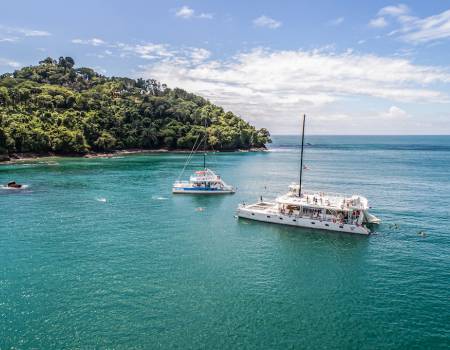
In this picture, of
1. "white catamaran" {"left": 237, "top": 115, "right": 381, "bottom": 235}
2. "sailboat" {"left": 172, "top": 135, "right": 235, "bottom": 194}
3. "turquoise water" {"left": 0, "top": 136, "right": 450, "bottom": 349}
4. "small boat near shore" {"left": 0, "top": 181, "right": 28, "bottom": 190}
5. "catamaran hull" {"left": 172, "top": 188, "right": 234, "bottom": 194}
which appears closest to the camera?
"turquoise water" {"left": 0, "top": 136, "right": 450, "bottom": 349}

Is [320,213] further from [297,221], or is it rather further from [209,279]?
[209,279]

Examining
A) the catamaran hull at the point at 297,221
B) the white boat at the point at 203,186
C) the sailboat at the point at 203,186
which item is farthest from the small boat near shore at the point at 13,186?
the catamaran hull at the point at 297,221

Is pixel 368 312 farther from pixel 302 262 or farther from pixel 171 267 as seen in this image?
pixel 171 267

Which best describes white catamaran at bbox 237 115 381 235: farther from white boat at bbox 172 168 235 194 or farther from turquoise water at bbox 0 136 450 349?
white boat at bbox 172 168 235 194

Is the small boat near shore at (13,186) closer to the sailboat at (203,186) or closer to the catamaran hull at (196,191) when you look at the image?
the sailboat at (203,186)

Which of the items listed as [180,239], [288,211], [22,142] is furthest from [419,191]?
[22,142]

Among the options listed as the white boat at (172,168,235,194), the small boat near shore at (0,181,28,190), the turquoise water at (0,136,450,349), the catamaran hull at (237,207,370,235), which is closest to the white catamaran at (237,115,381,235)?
the catamaran hull at (237,207,370,235)

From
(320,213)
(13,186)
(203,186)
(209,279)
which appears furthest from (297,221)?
(13,186)
